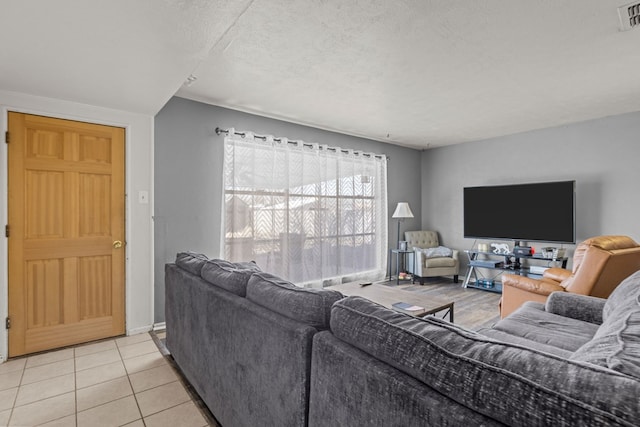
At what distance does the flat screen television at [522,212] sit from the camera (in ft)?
14.5

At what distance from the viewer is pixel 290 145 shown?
4.30 metres

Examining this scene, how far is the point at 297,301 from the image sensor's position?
1.28 m

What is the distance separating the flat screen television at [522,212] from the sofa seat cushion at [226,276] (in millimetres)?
4570

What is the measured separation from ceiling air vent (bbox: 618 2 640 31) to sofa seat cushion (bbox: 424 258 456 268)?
3.75 m

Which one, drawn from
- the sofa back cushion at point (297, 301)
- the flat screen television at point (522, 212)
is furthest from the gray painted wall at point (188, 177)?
the flat screen television at point (522, 212)

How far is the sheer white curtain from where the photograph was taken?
3.84m

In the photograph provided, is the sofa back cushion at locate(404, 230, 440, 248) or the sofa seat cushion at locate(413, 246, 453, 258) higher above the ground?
the sofa back cushion at locate(404, 230, 440, 248)

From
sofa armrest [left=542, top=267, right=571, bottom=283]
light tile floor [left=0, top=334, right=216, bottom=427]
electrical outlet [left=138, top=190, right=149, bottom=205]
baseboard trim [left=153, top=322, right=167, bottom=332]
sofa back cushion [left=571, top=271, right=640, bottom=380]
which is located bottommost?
light tile floor [left=0, top=334, right=216, bottom=427]

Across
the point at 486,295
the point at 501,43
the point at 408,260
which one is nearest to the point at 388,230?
the point at 408,260

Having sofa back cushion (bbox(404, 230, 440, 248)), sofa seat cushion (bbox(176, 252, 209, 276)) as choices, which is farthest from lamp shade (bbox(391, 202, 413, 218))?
sofa seat cushion (bbox(176, 252, 209, 276))

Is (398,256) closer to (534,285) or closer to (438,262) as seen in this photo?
(438,262)

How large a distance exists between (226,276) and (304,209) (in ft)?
8.77

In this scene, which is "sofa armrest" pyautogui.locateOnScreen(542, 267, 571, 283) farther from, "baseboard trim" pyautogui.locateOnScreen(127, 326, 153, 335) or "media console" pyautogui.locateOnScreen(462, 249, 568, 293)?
"baseboard trim" pyautogui.locateOnScreen(127, 326, 153, 335)

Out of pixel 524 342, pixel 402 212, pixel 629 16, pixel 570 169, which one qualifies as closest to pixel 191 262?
pixel 524 342
